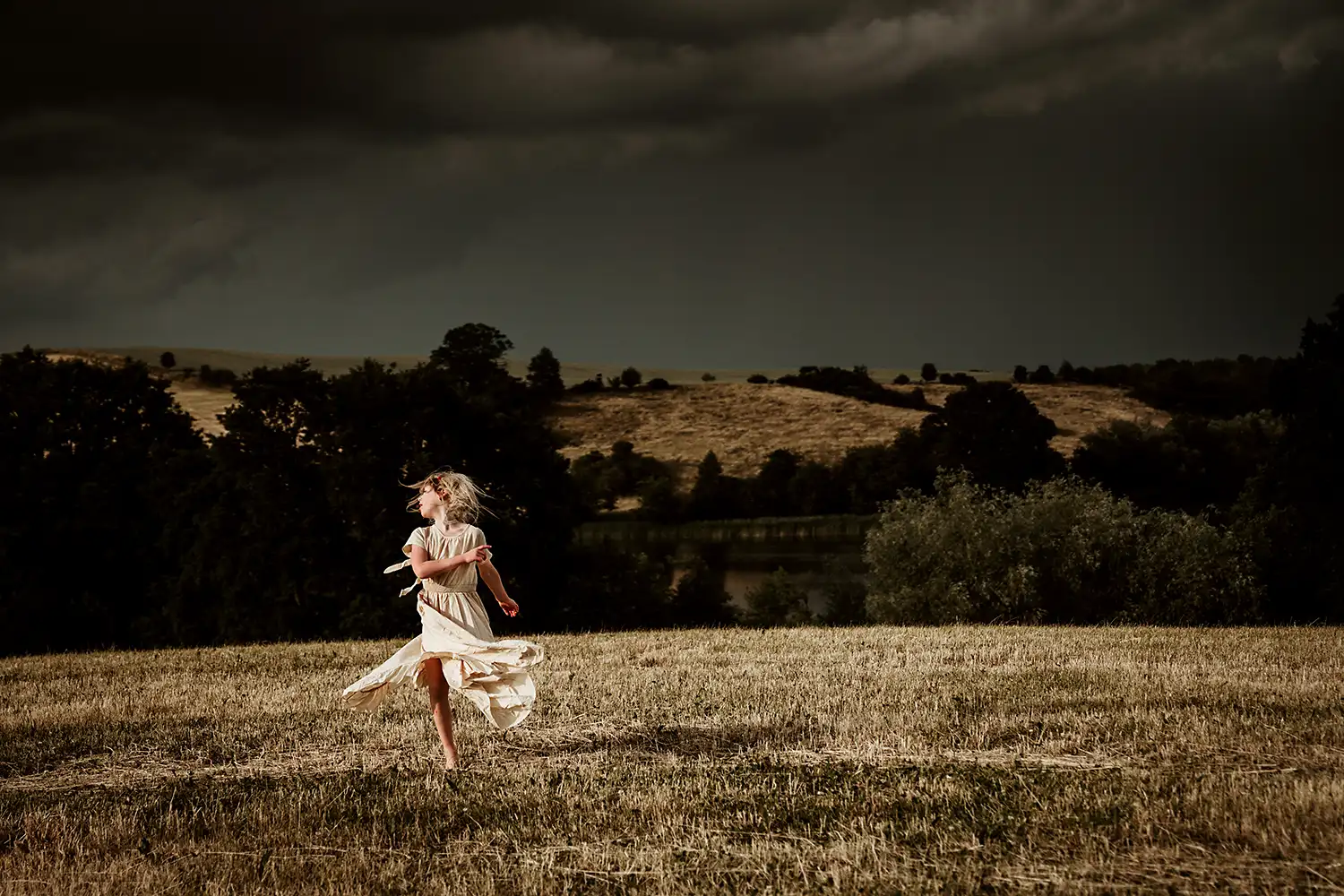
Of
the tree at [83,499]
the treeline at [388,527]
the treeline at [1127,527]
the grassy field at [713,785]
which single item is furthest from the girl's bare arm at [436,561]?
the tree at [83,499]

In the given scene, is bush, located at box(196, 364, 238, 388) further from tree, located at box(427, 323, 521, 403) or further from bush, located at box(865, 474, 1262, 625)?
bush, located at box(865, 474, 1262, 625)

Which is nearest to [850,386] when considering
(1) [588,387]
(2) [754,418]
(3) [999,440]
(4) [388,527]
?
(2) [754,418]

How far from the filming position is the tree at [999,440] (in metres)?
54.9

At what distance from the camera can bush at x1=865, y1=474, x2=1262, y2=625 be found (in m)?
32.4

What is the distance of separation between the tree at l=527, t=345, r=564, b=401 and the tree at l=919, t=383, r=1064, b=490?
2847cm

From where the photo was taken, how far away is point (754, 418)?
257ft

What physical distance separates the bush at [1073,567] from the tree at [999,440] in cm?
2069

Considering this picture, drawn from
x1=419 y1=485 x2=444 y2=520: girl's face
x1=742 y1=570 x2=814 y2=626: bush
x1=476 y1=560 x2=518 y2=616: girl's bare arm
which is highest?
x1=419 y1=485 x2=444 y2=520: girl's face

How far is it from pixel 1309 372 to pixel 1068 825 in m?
38.2

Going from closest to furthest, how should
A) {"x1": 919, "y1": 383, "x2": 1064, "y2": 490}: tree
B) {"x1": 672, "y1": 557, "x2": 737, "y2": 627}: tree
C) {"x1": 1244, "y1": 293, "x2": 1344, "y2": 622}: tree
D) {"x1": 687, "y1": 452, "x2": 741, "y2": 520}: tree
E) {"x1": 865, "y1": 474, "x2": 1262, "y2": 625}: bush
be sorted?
{"x1": 865, "y1": 474, "x2": 1262, "y2": 625}: bush < {"x1": 1244, "y1": 293, "x2": 1344, "y2": 622}: tree < {"x1": 672, "y1": 557, "x2": 737, "y2": 627}: tree < {"x1": 919, "y1": 383, "x2": 1064, "y2": 490}: tree < {"x1": 687, "y1": 452, "x2": 741, "y2": 520}: tree

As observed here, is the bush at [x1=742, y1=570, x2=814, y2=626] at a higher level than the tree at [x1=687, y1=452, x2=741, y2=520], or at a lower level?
lower

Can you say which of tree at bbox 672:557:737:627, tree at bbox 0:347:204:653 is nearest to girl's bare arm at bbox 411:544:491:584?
tree at bbox 0:347:204:653

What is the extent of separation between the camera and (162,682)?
52.5 feet

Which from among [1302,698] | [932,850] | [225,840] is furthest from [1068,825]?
[1302,698]
